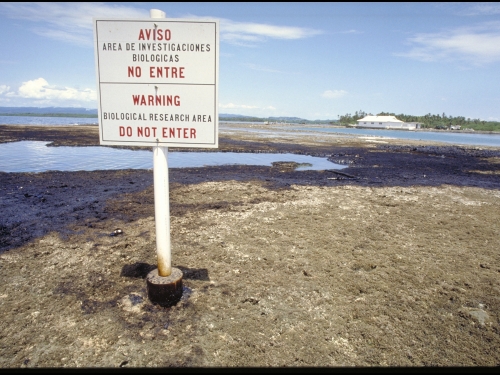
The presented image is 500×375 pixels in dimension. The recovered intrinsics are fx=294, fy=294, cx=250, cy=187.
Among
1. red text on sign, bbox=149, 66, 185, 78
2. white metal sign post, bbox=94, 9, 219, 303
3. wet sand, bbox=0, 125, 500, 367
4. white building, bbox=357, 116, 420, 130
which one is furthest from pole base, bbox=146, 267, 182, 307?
white building, bbox=357, 116, 420, 130

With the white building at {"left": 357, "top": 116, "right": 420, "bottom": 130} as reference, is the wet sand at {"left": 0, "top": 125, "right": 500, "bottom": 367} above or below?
below

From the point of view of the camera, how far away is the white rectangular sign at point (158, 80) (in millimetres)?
2998

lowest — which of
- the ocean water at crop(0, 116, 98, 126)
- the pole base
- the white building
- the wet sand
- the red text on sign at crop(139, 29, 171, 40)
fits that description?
the wet sand

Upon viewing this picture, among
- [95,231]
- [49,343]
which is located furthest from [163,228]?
[95,231]

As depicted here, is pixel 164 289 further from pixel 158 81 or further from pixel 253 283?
pixel 158 81

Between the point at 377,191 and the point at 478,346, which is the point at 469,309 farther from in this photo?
the point at 377,191

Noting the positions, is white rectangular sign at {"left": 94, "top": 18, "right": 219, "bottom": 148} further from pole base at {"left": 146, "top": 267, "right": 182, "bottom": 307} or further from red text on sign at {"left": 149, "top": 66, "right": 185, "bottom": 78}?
pole base at {"left": 146, "top": 267, "right": 182, "bottom": 307}

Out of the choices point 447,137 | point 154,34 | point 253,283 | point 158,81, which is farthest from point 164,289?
point 447,137

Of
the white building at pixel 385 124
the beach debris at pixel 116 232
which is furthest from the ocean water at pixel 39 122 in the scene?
the white building at pixel 385 124

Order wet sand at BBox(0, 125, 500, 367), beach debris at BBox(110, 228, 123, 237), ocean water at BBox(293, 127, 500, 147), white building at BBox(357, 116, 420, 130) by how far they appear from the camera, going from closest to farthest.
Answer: wet sand at BBox(0, 125, 500, 367) < beach debris at BBox(110, 228, 123, 237) < ocean water at BBox(293, 127, 500, 147) < white building at BBox(357, 116, 420, 130)

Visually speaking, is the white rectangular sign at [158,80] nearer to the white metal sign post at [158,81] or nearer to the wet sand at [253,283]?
the white metal sign post at [158,81]

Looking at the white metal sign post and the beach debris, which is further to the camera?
the beach debris

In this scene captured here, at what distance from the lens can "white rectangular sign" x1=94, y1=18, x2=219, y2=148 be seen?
3.00 m

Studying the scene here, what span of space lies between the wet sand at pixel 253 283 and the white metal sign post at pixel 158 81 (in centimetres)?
188
